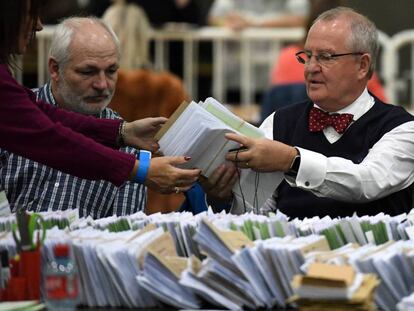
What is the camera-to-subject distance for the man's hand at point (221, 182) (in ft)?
16.0

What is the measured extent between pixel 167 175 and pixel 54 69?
1299mm

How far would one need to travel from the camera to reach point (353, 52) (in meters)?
5.29

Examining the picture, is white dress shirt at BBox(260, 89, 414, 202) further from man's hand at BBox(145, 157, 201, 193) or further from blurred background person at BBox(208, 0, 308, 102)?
blurred background person at BBox(208, 0, 308, 102)

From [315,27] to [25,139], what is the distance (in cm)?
157

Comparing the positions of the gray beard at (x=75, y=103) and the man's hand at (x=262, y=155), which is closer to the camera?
the man's hand at (x=262, y=155)

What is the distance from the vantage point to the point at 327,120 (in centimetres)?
525

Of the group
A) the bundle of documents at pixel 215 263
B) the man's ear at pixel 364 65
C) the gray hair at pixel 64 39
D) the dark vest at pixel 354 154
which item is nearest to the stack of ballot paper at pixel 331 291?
the bundle of documents at pixel 215 263

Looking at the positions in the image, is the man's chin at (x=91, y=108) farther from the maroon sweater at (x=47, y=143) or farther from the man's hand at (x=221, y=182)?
the maroon sweater at (x=47, y=143)

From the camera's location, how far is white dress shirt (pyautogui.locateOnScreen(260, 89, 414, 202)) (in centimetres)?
492

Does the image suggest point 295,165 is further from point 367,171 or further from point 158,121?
point 158,121

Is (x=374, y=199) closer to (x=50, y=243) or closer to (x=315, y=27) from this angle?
(x=315, y=27)

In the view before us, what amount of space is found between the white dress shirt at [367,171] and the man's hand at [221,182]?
0.75 feet

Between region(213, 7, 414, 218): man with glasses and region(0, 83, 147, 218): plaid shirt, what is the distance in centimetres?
64

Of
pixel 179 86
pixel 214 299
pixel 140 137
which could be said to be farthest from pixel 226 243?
pixel 179 86
